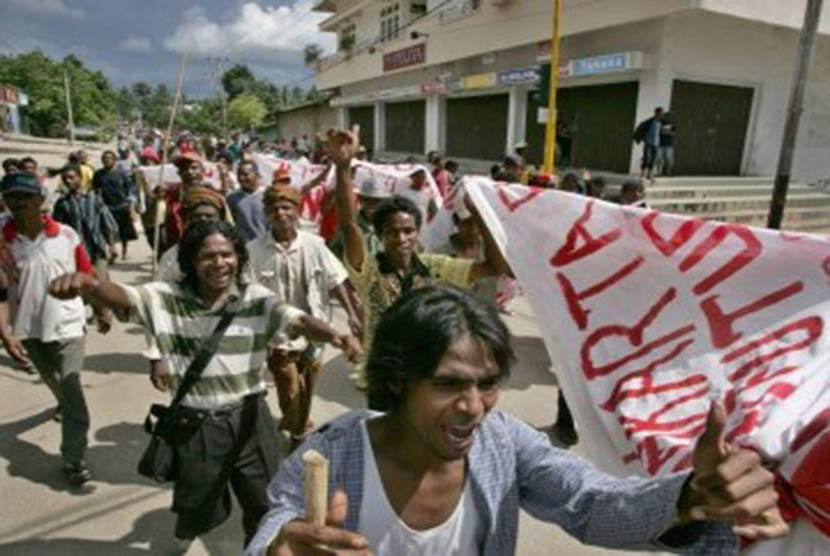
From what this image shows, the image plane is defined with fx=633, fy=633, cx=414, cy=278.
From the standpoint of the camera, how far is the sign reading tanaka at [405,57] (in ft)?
74.5

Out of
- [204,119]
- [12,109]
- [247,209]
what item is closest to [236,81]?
[204,119]

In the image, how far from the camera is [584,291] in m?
2.39

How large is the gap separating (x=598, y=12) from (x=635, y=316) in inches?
535

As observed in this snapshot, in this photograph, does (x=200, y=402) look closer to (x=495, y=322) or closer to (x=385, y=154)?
(x=495, y=322)

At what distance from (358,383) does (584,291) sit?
62.4 inches

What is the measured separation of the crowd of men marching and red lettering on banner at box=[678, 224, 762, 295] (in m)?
0.79

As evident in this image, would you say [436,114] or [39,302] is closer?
[39,302]

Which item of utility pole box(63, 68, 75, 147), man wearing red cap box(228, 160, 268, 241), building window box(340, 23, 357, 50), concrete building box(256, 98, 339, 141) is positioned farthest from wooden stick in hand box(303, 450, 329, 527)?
utility pole box(63, 68, 75, 147)

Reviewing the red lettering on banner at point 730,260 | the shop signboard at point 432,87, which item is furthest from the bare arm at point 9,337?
the shop signboard at point 432,87

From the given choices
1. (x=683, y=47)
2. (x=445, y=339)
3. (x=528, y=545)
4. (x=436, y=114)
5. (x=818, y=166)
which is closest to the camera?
(x=445, y=339)

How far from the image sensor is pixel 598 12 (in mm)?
14008

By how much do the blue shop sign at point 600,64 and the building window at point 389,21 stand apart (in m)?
12.6

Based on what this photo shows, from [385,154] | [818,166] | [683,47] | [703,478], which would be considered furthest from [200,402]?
[385,154]

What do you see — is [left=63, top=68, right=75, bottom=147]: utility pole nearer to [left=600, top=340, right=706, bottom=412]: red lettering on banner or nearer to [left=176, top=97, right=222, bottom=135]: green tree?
[left=176, top=97, right=222, bottom=135]: green tree
